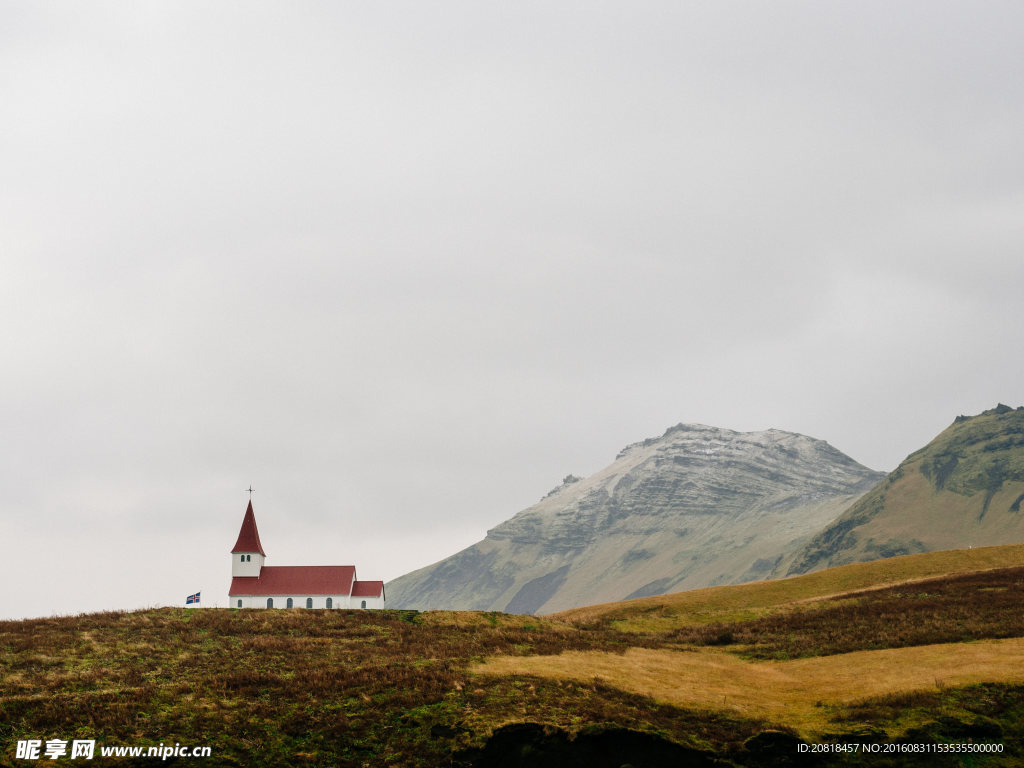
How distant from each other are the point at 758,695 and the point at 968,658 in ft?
37.4

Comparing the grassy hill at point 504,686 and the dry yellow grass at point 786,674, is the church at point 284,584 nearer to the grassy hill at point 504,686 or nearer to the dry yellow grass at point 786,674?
the grassy hill at point 504,686

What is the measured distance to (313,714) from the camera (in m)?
31.9

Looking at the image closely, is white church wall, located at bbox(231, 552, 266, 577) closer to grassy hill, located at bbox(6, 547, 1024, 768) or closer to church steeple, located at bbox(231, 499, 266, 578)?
church steeple, located at bbox(231, 499, 266, 578)

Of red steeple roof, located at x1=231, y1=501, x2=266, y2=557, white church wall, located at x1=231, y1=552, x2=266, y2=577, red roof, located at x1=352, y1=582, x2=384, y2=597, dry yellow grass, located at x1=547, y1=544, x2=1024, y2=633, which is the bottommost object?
dry yellow grass, located at x1=547, y1=544, x2=1024, y2=633

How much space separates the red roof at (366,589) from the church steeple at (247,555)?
1380cm

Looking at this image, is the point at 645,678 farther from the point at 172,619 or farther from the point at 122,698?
the point at 172,619

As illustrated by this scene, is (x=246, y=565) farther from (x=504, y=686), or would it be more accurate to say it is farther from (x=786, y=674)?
(x=786, y=674)

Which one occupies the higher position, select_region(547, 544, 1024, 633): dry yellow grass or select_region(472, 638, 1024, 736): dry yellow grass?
select_region(547, 544, 1024, 633): dry yellow grass

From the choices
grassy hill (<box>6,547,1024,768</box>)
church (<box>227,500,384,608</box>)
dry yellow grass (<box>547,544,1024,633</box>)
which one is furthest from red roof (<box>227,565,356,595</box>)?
grassy hill (<box>6,547,1024,768</box>)

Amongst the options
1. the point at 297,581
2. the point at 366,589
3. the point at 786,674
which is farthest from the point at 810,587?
the point at 297,581

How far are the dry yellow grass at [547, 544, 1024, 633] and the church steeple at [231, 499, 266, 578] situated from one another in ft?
176

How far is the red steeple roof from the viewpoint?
120375mm

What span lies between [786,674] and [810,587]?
152 ft

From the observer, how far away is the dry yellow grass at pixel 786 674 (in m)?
34.7
